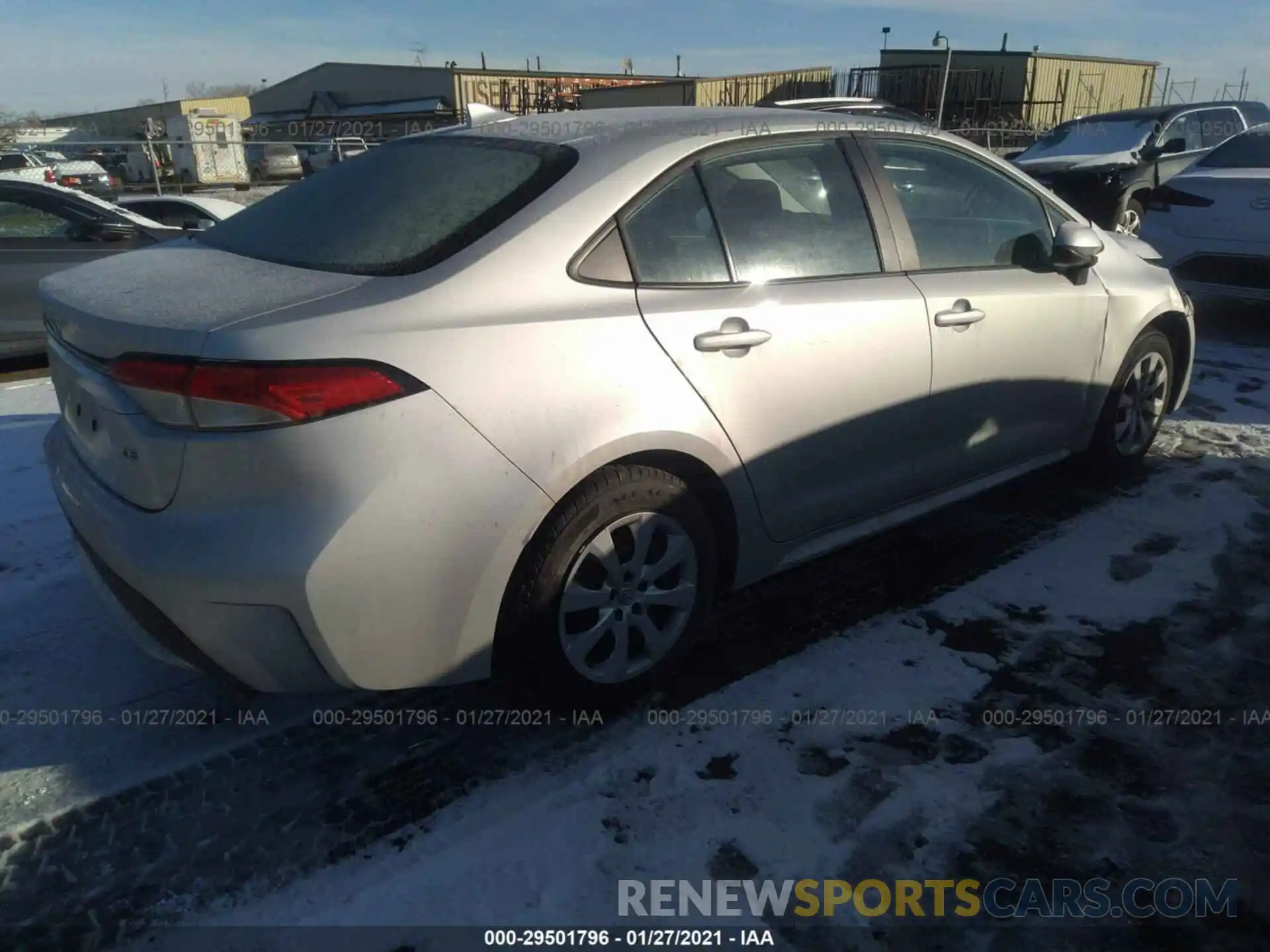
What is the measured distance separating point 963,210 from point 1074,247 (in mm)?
448

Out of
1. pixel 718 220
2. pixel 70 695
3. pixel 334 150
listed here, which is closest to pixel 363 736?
pixel 70 695

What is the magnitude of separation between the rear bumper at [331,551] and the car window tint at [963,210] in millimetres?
1868

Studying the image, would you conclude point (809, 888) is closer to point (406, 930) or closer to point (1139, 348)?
point (406, 930)

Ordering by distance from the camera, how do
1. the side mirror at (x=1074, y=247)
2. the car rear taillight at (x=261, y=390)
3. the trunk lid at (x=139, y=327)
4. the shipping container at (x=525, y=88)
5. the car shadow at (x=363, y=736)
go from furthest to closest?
the shipping container at (x=525, y=88) → the side mirror at (x=1074, y=247) → the car shadow at (x=363, y=736) → the trunk lid at (x=139, y=327) → the car rear taillight at (x=261, y=390)

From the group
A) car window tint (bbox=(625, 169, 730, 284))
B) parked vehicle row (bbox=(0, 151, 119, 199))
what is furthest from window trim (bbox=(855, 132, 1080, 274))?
parked vehicle row (bbox=(0, 151, 119, 199))

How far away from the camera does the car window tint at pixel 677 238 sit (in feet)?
8.41

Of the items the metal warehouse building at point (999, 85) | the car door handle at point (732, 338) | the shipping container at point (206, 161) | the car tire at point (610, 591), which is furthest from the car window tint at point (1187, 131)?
the metal warehouse building at point (999, 85)

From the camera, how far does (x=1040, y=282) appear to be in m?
3.61

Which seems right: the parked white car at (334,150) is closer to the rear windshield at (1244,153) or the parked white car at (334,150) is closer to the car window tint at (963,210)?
the rear windshield at (1244,153)

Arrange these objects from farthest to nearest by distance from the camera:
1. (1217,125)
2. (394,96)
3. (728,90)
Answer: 1. (394,96)
2. (728,90)
3. (1217,125)

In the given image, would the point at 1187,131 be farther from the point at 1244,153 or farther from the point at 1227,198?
the point at 1227,198

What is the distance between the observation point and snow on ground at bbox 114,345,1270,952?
213 centimetres

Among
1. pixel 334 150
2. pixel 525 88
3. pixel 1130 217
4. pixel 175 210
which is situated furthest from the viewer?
pixel 525 88

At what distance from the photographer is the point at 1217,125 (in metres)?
11.6
